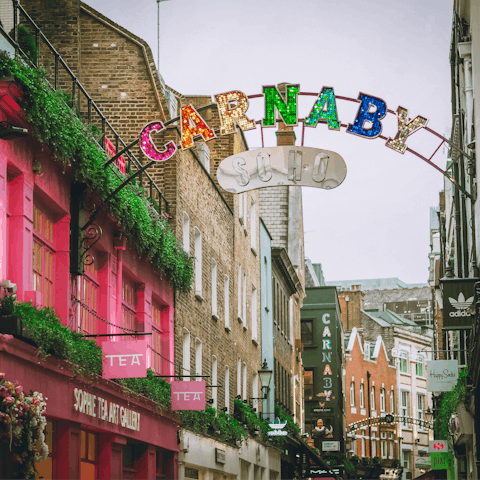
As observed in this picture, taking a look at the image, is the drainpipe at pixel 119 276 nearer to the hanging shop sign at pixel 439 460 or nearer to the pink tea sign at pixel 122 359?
the pink tea sign at pixel 122 359

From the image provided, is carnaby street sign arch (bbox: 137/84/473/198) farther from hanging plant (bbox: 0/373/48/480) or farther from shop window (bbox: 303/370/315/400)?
shop window (bbox: 303/370/315/400)

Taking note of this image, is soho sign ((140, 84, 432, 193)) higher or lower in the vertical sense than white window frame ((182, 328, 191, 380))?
higher

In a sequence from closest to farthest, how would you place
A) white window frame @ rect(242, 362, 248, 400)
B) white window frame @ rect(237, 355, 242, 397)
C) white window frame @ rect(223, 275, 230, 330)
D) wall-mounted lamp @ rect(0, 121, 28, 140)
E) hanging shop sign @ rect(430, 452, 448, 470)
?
wall-mounted lamp @ rect(0, 121, 28, 140)
white window frame @ rect(223, 275, 230, 330)
white window frame @ rect(237, 355, 242, 397)
white window frame @ rect(242, 362, 248, 400)
hanging shop sign @ rect(430, 452, 448, 470)

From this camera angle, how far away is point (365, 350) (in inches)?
3147

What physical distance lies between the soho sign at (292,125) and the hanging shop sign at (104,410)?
170 inches

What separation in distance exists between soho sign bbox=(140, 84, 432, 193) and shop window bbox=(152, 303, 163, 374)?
5329 millimetres

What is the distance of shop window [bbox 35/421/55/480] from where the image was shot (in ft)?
44.3

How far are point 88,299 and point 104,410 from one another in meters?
1.99

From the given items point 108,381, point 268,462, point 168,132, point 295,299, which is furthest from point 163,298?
point 295,299

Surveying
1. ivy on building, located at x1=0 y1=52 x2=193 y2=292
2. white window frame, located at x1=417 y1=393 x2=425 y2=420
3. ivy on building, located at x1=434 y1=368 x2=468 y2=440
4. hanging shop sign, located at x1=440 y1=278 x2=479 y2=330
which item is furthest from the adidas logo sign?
white window frame, located at x1=417 y1=393 x2=425 y2=420

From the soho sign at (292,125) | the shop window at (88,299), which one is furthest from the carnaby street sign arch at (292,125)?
the shop window at (88,299)

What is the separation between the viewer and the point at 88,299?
53.5 feet

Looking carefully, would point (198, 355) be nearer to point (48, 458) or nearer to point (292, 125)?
point (292, 125)

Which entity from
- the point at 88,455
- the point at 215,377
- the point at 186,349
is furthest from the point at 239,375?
the point at 88,455
